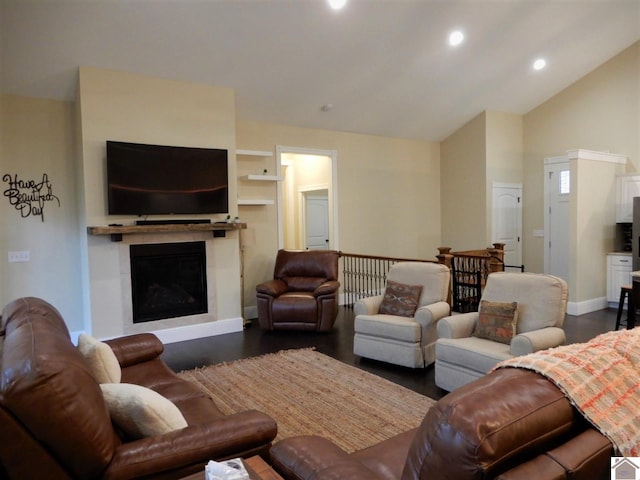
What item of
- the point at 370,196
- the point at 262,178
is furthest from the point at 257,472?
the point at 370,196

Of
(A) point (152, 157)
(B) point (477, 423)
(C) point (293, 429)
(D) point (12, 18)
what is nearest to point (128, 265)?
(A) point (152, 157)

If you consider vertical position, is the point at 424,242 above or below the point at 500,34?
below

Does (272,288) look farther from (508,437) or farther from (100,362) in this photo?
(508,437)

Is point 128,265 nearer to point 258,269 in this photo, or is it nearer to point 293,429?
point 258,269

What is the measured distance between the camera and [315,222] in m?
9.02

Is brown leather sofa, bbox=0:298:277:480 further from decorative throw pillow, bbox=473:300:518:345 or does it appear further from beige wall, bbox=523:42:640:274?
beige wall, bbox=523:42:640:274

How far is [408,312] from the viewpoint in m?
4.32

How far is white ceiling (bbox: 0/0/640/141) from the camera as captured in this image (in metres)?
4.27

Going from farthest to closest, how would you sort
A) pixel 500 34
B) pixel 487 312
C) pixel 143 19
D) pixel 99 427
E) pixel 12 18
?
pixel 500 34 → pixel 143 19 → pixel 12 18 → pixel 487 312 → pixel 99 427

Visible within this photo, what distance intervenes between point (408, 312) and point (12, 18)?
4.62 metres

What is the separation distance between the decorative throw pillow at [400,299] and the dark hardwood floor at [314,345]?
537 millimetres

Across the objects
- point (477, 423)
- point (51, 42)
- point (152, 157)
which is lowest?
point (477, 423)

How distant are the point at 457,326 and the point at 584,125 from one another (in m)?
5.81

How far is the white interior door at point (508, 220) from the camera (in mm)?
7957
